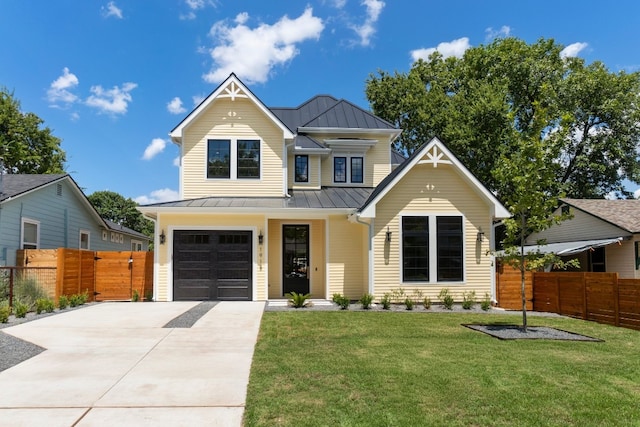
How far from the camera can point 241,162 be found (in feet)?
53.2

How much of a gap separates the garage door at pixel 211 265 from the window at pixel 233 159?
2.37m

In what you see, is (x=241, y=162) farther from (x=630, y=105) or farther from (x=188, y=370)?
(x=630, y=105)

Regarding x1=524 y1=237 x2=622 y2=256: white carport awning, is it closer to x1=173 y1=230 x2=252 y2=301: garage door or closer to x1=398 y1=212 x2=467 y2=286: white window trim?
x1=398 y1=212 x2=467 y2=286: white window trim

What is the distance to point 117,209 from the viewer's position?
5575 centimetres

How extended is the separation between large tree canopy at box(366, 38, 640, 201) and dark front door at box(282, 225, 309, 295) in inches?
598

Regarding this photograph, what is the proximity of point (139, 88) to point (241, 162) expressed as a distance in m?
11.1

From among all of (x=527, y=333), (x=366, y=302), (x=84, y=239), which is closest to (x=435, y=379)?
(x=527, y=333)

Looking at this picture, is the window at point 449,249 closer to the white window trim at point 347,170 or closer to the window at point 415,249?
the window at point 415,249

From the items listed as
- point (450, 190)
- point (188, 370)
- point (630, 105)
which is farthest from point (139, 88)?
point (630, 105)

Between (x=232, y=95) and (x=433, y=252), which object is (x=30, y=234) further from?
(x=433, y=252)

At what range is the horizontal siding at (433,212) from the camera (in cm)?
1428

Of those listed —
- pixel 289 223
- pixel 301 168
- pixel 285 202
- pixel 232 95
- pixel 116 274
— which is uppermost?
pixel 232 95

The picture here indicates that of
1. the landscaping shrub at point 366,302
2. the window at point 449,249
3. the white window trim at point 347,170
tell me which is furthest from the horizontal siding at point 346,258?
the white window trim at point 347,170

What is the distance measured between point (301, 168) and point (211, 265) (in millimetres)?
5509
